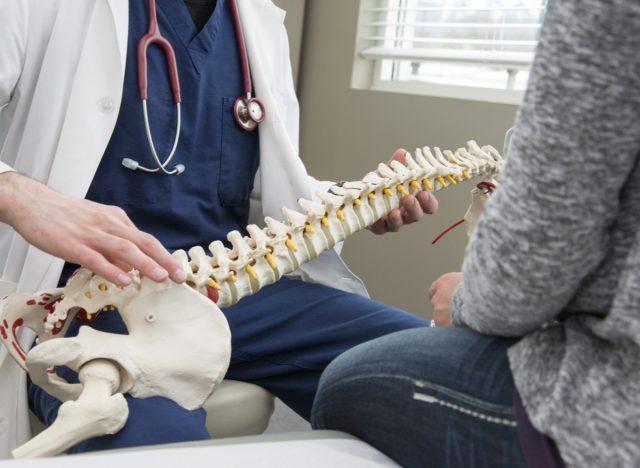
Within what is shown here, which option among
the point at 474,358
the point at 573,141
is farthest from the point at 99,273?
the point at 573,141

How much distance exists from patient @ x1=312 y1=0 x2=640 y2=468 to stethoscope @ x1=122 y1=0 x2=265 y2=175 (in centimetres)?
71

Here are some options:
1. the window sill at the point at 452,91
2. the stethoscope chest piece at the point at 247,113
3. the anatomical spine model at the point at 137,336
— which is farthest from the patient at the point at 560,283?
the window sill at the point at 452,91

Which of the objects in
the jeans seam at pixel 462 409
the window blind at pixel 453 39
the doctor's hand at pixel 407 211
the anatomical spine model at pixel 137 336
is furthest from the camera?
→ the window blind at pixel 453 39

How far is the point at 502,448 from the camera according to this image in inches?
21.5

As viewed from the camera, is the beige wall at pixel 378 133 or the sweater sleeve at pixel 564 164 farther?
the beige wall at pixel 378 133

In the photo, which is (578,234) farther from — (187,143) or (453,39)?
(453,39)

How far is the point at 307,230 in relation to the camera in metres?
1.04

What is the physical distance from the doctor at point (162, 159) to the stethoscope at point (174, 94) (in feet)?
0.04

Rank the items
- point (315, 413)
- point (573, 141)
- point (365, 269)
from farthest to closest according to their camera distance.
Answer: point (365, 269), point (315, 413), point (573, 141)

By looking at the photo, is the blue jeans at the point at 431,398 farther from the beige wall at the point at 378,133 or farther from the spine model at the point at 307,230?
the beige wall at the point at 378,133

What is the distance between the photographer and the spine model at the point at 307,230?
36.1 inches

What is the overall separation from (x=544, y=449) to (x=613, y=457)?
0.05 meters

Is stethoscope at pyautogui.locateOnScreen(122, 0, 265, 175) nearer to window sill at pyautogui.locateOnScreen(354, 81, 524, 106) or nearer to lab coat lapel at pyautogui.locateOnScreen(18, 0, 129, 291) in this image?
lab coat lapel at pyautogui.locateOnScreen(18, 0, 129, 291)

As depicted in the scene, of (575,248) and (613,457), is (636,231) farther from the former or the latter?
(613,457)
